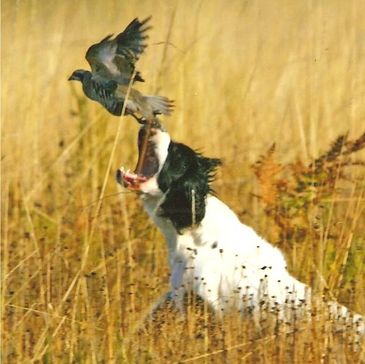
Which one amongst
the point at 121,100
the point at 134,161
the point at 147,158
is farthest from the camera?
the point at 134,161

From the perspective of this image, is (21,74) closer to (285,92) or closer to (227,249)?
(285,92)

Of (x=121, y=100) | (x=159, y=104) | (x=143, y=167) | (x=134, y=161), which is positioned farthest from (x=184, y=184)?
(x=134, y=161)

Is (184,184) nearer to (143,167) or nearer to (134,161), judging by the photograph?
(143,167)

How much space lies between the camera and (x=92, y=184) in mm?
6441

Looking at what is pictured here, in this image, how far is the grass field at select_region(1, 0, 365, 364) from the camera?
449 cm

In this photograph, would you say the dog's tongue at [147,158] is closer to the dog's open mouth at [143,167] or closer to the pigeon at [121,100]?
the dog's open mouth at [143,167]

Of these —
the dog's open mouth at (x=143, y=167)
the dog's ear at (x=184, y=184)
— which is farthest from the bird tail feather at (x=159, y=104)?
the dog's ear at (x=184, y=184)

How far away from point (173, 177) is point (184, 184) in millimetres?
58

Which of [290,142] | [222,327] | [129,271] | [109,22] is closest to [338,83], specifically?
[290,142]

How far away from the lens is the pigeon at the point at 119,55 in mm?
4715

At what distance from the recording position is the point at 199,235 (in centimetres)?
508

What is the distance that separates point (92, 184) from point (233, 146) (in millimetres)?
817

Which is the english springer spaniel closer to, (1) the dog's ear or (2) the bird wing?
(1) the dog's ear

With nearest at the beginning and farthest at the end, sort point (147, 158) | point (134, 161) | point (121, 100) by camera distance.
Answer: point (121, 100) → point (147, 158) → point (134, 161)
